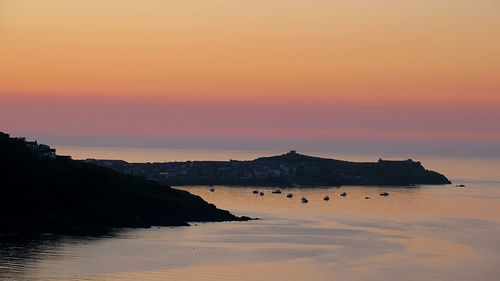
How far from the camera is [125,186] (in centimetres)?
8706

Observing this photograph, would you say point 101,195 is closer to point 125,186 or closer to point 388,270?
point 125,186

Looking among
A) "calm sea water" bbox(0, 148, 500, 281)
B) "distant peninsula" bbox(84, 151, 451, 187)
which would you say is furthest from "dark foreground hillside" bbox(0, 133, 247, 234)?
"distant peninsula" bbox(84, 151, 451, 187)

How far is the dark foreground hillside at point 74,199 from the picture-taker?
73.4 metres

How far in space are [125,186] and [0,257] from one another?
29485 millimetres

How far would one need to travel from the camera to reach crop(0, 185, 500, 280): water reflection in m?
57.5

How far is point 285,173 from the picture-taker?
603ft

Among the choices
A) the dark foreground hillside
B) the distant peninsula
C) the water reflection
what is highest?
the distant peninsula

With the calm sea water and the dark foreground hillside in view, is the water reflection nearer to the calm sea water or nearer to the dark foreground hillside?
the calm sea water

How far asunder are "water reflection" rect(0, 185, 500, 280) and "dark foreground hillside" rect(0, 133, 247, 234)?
3.09 metres

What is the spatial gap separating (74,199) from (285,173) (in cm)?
10749

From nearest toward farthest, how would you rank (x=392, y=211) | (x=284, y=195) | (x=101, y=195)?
(x=101, y=195)
(x=392, y=211)
(x=284, y=195)

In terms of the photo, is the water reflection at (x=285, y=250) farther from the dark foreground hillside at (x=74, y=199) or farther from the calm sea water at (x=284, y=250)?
the dark foreground hillside at (x=74, y=199)

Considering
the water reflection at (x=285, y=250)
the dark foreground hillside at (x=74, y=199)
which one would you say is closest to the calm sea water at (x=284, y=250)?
the water reflection at (x=285, y=250)

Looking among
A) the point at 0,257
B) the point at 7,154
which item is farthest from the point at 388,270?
the point at 7,154
